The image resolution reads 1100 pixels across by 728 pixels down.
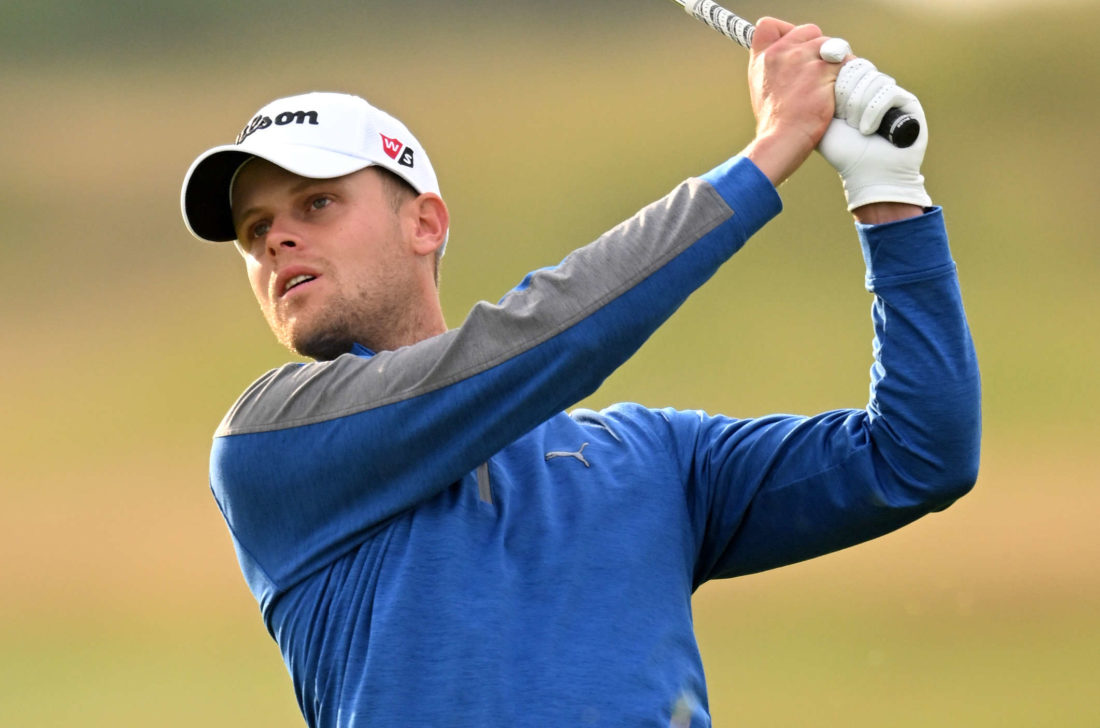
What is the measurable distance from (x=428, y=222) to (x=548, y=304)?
2.17ft

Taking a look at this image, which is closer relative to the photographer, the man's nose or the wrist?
the wrist

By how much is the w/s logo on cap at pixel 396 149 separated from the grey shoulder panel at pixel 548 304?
50 cm

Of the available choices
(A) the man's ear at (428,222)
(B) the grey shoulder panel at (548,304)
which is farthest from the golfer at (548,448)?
(A) the man's ear at (428,222)

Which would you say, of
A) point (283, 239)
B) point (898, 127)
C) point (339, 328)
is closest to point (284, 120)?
point (283, 239)

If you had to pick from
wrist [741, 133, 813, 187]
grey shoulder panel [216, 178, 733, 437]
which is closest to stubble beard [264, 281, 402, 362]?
grey shoulder panel [216, 178, 733, 437]

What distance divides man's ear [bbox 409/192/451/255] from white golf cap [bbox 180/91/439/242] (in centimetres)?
3

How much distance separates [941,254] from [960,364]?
0.14m

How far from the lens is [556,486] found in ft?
5.82

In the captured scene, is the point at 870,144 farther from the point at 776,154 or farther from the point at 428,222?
the point at 428,222

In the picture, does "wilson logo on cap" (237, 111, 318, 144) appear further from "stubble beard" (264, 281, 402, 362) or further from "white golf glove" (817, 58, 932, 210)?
"white golf glove" (817, 58, 932, 210)

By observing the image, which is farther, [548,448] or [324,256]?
[324,256]

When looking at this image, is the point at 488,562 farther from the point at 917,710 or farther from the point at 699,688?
the point at 917,710

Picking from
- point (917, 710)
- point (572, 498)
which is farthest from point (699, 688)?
point (917, 710)

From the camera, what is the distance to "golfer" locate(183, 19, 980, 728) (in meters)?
1.58
